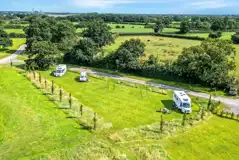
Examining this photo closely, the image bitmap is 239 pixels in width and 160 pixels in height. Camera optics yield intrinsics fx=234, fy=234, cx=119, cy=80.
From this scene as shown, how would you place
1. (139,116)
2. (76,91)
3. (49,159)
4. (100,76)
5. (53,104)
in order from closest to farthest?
(49,159), (139,116), (53,104), (76,91), (100,76)

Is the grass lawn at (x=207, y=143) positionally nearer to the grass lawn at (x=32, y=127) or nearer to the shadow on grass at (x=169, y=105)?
the shadow on grass at (x=169, y=105)

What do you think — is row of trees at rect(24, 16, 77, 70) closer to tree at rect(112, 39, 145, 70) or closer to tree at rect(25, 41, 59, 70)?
tree at rect(25, 41, 59, 70)

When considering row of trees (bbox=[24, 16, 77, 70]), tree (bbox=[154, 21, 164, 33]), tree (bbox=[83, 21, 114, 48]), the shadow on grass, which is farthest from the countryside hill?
tree (bbox=[154, 21, 164, 33])

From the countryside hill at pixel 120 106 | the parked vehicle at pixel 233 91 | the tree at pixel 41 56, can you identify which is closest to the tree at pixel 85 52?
the countryside hill at pixel 120 106

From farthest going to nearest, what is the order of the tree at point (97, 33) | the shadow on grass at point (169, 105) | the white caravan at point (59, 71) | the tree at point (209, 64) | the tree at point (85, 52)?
the tree at point (97, 33) → the tree at point (85, 52) → the white caravan at point (59, 71) → the tree at point (209, 64) → the shadow on grass at point (169, 105)

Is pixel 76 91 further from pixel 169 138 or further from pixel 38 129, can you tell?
pixel 169 138

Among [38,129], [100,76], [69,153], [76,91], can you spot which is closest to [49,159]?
[69,153]
